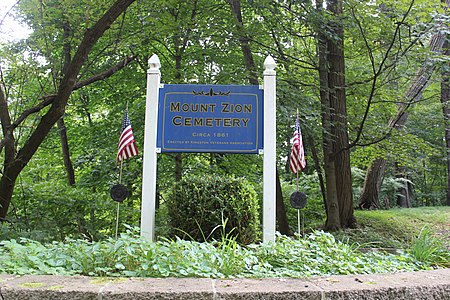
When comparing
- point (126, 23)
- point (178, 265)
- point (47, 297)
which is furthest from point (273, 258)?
point (126, 23)

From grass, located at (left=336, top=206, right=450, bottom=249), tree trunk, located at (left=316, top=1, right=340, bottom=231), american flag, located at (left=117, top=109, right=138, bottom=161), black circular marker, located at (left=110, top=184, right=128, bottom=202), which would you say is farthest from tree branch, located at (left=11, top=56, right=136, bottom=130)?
grass, located at (left=336, top=206, right=450, bottom=249)

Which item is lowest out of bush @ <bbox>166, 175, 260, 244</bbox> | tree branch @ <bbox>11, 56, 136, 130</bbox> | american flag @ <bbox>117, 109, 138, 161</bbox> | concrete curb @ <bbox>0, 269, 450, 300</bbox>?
concrete curb @ <bbox>0, 269, 450, 300</bbox>

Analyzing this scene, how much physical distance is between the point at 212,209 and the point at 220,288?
268 cm

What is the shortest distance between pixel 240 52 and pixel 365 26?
8.15 ft

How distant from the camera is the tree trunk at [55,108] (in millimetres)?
5539

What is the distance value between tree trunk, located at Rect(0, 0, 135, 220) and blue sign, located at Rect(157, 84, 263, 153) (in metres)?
1.16

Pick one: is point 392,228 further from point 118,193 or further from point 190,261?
point 190,261

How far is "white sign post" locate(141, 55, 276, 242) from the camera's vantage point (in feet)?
16.5

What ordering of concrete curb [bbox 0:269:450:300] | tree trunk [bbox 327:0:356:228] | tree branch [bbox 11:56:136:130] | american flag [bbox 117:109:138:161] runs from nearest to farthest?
concrete curb [bbox 0:269:450:300] → american flag [bbox 117:109:138:161] → tree branch [bbox 11:56:136:130] → tree trunk [bbox 327:0:356:228]


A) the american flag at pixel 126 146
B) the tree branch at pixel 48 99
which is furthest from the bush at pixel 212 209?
the tree branch at pixel 48 99

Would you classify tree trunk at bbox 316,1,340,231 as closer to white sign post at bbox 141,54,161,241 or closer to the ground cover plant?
white sign post at bbox 141,54,161,241

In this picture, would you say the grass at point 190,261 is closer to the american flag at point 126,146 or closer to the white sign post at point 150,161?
the white sign post at point 150,161

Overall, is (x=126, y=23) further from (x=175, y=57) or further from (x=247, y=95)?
(x=247, y=95)

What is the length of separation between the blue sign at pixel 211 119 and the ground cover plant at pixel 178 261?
2078 mm
